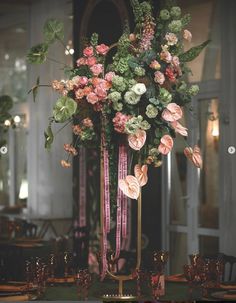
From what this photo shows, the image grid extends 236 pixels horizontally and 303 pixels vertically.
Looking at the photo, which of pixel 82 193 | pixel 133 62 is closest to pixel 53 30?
pixel 133 62

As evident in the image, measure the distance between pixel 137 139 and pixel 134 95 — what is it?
12.6 inches

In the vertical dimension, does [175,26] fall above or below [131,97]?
above

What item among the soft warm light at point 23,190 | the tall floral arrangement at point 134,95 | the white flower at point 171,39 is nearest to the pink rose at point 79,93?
the tall floral arrangement at point 134,95

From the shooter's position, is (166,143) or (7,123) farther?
(7,123)

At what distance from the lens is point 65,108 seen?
5777mm

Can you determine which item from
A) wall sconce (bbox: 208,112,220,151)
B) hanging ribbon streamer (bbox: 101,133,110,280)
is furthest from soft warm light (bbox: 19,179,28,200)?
hanging ribbon streamer (bbox: 101,133,110,280)

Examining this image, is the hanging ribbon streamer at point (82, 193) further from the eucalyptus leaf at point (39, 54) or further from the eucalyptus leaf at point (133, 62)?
the eucalyptus leaf at point (133, 62)

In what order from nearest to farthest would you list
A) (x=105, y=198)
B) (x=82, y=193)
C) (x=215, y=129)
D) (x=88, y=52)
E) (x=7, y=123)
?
(x=88, y=52)
(x=105, y=198)
(x=215, y=129)
(x=7, y=123)
(x=82, y=193)

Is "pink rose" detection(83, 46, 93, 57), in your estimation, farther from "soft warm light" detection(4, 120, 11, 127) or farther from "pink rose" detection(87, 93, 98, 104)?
"soft warm light" detection(4, 120, 11, 127)

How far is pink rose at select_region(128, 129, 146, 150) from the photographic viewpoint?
5766 millimetres

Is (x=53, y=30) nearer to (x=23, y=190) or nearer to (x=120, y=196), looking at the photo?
(x=120, y=196)

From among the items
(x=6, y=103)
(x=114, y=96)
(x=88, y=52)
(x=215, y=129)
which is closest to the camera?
(x=114, y=96)

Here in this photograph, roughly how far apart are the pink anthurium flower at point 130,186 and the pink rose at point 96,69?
2.61ft

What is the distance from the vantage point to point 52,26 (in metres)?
6.18
